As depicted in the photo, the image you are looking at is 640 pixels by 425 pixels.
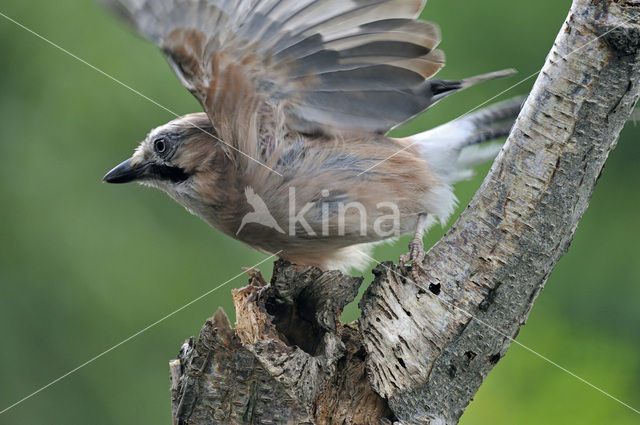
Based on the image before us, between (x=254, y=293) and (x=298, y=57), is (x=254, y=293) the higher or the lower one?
the lower one

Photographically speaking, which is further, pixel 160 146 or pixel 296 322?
pixel 160 146

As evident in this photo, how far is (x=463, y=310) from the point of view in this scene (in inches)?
108

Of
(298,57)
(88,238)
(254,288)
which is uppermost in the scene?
(298,57)

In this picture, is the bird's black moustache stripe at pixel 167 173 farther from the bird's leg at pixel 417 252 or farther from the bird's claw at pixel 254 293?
the bird's leg at pixel 417 252

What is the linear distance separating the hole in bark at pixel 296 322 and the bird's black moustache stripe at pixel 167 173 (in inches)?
42.1

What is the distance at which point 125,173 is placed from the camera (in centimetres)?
398

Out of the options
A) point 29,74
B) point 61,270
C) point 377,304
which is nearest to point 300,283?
point 377,304

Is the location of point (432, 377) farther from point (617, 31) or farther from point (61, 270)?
point (61, 270)

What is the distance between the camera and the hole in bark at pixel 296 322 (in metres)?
3.11

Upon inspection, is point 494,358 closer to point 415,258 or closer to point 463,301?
point 463,301

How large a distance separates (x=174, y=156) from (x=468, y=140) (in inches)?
63.0

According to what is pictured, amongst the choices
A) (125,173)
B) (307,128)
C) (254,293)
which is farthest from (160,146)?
(254,293)

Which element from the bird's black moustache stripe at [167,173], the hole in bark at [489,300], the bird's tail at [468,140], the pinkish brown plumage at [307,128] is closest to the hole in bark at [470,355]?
the hole in bark at [489,300]

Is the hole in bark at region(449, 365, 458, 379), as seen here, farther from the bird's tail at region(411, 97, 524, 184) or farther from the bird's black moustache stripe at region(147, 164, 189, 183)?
the bird's black moustache stripe at region(147, 164, 189, 183)
